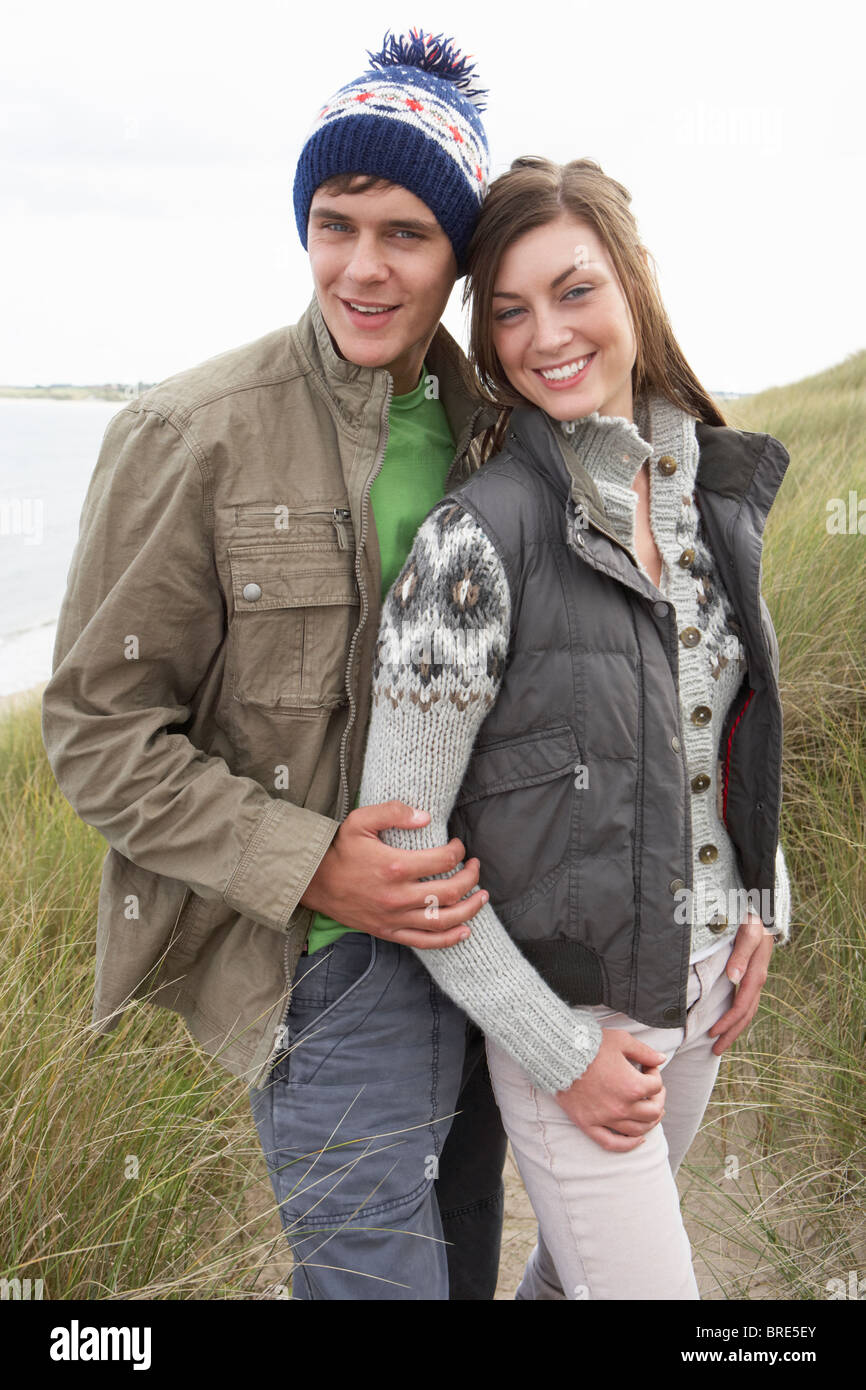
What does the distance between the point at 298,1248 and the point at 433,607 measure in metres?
1.08

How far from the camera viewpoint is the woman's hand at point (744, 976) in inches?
72.7

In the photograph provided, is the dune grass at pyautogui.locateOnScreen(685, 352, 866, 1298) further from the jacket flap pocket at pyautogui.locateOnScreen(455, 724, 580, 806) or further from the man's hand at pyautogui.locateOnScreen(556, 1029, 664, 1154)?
the jacket flap pocket at pyautogui.locateOnScreen(455, 724, 580, 806)

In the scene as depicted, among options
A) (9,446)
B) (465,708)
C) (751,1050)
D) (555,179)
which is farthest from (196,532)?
(9,446)

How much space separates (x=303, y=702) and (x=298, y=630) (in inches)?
4.6

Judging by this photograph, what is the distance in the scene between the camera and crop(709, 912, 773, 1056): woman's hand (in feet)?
6.06

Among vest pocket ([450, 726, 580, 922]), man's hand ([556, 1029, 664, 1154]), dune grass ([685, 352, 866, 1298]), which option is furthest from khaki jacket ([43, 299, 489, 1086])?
dune grass ([685, 352, 866, 1298])

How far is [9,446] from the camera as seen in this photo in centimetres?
2934

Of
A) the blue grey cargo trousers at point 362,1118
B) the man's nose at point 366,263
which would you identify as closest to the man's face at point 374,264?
the man's nose at point 366,263

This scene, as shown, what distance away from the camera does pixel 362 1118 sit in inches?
66.1

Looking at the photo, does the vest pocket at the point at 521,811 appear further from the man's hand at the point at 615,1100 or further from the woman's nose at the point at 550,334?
the woman's nose at the point at 550,334

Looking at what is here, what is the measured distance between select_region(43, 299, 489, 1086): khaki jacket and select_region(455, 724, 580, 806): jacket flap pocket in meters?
0.24

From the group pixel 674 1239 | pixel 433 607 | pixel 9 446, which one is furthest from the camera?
pixel 9 446

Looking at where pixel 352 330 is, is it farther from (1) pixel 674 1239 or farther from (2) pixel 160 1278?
(2) pixel 160 1278

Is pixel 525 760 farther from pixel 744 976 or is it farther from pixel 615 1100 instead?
pixel 744 976
